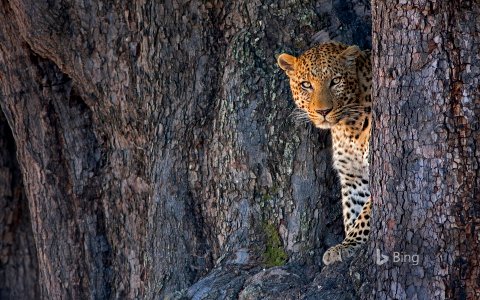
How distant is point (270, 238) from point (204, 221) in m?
0.69

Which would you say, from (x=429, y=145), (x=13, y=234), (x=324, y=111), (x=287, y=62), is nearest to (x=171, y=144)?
(x=287, y=62)

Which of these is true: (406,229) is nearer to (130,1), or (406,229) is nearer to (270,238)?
(270,238)

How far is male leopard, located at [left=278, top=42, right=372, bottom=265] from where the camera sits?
26.2 feet

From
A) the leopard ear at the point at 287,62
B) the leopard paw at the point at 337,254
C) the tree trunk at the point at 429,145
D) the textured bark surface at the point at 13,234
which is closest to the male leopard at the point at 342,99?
the leopard ear at the point at 287,62

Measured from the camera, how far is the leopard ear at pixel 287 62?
799 cm

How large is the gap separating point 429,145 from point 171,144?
8.71 ft

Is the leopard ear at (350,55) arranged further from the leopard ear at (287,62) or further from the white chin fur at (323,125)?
the white chin fur at (323,125)

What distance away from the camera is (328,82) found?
8031mm

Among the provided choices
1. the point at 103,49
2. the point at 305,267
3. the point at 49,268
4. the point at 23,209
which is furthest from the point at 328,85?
the point at 23,209

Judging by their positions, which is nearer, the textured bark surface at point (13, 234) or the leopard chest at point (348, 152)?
the leopard chest at point (348, 152)

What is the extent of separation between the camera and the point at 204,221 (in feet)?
28.1

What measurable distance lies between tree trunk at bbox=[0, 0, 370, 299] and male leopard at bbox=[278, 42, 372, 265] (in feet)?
0.54

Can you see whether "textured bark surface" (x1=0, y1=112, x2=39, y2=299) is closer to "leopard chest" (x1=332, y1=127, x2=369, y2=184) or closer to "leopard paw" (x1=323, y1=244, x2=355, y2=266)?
"leopard chest" (x1=332, y1=127, x2=369, y2=184)

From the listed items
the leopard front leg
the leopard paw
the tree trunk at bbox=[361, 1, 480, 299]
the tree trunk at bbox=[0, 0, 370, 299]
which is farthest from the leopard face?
the tree trunk at bbox=[361, 1, 480, 299]
